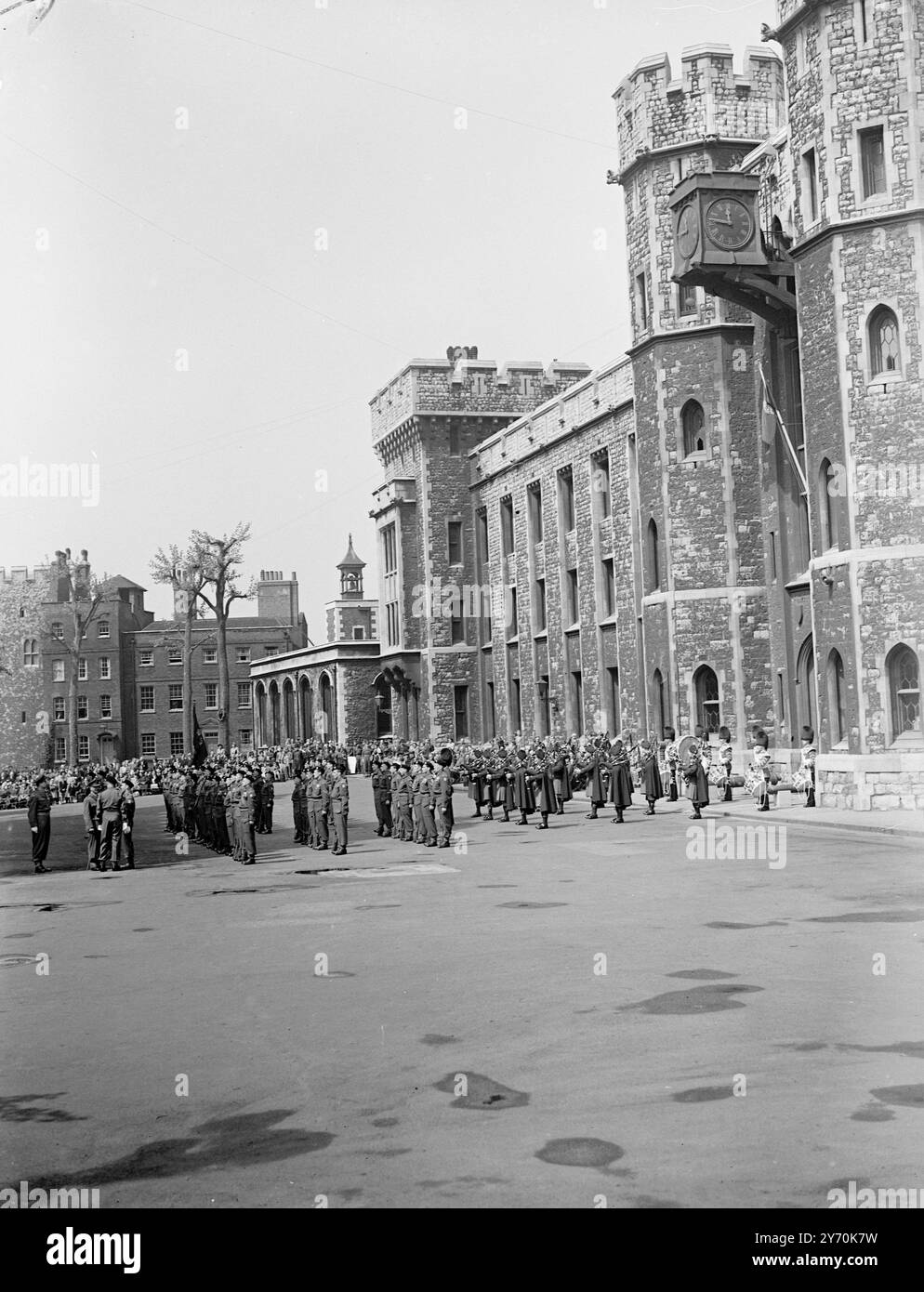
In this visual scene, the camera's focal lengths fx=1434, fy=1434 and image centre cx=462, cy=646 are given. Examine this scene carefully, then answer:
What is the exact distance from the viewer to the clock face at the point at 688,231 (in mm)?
30719

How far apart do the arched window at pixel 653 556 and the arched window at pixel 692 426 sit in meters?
2.69

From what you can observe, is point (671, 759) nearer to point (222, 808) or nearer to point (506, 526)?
point (222, 808)

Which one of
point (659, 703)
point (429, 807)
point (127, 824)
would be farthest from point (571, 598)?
point (127, 824)

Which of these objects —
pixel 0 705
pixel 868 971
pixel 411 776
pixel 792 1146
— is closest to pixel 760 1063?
pixel 792 1146

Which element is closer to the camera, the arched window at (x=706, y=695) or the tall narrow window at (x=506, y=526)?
the arched window at (x=706, y=695)

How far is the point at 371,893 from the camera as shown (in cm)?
1739

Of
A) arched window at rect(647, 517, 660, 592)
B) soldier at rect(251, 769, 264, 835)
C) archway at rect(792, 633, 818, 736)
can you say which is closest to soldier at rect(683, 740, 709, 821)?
archway at rect(792, 633, 818, 736)

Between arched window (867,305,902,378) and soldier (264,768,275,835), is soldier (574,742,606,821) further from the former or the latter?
arched window (867,305,902,378)

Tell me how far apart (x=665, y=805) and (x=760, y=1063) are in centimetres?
2295

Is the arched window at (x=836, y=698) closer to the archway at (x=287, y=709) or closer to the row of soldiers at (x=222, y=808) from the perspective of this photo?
the row of soldiers at (x=222, y=808)

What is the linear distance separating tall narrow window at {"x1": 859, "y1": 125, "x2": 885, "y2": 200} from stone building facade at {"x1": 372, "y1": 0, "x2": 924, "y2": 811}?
0.04 meters

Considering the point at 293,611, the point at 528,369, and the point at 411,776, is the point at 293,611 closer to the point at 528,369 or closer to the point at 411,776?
the point at 528,369

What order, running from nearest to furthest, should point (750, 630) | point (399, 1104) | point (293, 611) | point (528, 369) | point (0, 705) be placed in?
point (399, 1104) < point (750, 630) < point (528, 369) < point (0, 705) < point (293, 611)

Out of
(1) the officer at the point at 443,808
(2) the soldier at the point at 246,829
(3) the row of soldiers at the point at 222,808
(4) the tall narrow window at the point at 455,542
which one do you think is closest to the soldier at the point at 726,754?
(1) the officer at the point at 443,808
